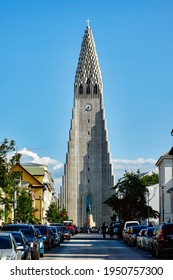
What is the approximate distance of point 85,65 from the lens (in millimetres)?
195750

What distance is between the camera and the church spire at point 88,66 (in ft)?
639

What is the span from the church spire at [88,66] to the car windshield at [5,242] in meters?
179

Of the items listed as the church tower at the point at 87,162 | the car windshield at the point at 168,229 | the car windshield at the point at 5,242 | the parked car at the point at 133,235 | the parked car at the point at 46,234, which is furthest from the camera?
the church tower at the point at 87,162

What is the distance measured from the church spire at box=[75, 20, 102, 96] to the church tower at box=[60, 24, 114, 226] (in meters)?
0.84

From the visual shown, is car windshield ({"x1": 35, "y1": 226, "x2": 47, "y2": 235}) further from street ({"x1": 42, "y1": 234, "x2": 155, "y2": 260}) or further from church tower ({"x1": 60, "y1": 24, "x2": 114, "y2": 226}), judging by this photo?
church tower ({"x1": 60, "y1": 24, "x2": 114, "y2": 226})

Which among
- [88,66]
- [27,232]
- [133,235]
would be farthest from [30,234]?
[88,66]

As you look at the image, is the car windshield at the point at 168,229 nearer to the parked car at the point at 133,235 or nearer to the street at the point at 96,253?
the street at the point at 96,253

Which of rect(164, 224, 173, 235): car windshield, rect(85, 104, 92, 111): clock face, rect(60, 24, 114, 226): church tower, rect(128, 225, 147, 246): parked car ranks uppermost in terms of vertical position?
rect(85, 104, 92, 111): clock face

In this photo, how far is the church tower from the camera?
176400 mm

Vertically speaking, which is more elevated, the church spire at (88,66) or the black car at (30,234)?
the church spire at (88,66)

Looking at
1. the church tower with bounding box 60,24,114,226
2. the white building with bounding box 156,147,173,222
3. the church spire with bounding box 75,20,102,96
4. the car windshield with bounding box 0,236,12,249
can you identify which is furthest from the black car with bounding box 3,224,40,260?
the church spire with bounding box 75,20,102,96

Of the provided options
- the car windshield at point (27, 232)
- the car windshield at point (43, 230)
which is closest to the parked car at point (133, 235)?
the car windshield at point (43, 230)

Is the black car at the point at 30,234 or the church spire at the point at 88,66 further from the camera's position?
the church spire at the point at 88,66
